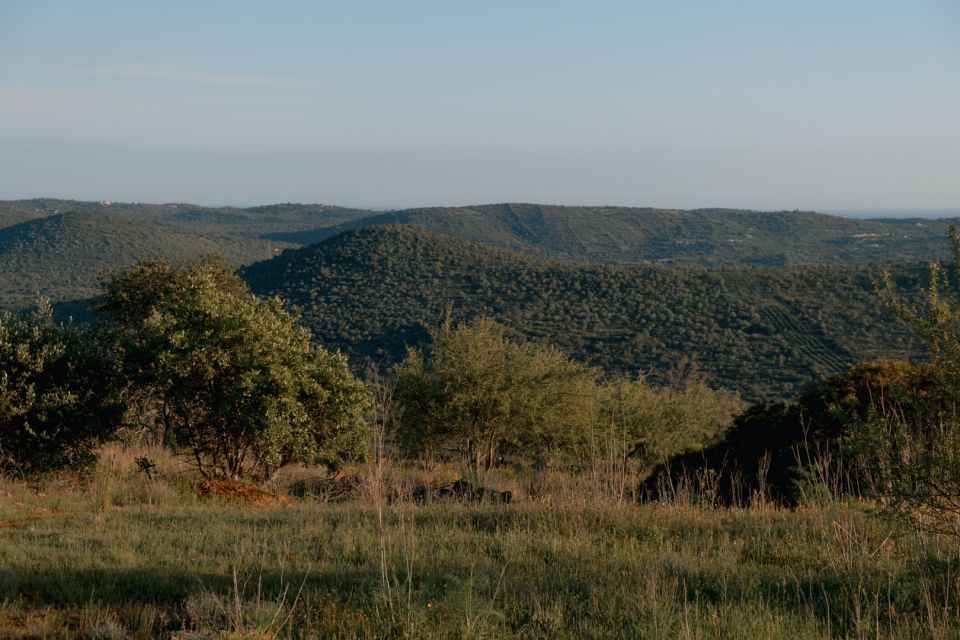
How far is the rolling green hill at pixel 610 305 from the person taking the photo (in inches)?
1742

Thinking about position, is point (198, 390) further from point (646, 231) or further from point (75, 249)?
point (646, 231)

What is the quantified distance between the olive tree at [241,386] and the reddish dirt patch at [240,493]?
2.64 feet

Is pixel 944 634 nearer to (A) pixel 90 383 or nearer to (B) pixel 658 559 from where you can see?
(B) pixel 658 559

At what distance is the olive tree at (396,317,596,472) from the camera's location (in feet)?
60.7

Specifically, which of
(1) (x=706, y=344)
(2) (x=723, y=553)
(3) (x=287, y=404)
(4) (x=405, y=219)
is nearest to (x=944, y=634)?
(2) (x=723, y=553)

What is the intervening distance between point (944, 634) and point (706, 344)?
44.9 meters

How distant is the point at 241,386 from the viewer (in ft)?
37.4

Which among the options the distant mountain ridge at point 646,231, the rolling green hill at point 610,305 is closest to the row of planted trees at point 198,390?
the rolling green hill at point 610,305

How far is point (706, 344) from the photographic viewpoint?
1853 inches

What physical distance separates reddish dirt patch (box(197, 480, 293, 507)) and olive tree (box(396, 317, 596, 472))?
291 inches

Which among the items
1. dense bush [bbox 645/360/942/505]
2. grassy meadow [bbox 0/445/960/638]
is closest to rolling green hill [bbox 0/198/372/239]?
dense bush [bbox 645/360/942/505]

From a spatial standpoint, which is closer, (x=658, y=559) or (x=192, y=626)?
(x=192, y=626)

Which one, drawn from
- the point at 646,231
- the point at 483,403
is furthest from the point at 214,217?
the point at 483,403

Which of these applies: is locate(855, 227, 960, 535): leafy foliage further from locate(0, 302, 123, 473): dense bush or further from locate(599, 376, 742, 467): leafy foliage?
locate(599, 376, 742, 467): leafy foliage
